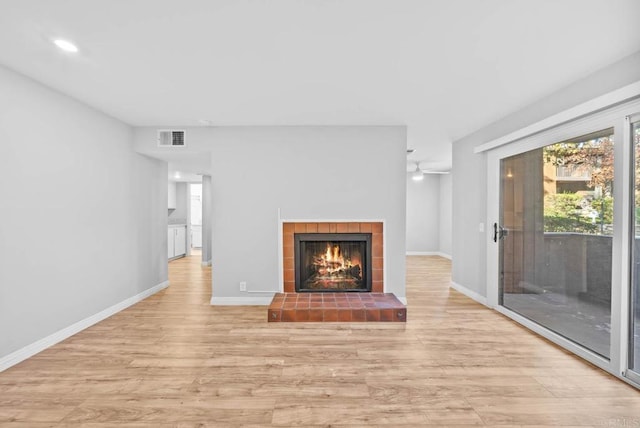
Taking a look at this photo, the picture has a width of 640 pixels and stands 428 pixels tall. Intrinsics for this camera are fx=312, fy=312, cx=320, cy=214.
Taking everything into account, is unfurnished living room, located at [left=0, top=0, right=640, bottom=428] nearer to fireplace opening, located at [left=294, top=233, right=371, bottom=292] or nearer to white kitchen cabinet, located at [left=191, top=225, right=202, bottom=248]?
fireplace opening, located at [left=294, top=233, right=371, bottom=292]

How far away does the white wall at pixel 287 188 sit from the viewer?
394 centimetres

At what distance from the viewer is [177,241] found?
7598 millimetres

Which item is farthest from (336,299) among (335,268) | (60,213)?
(60,213)

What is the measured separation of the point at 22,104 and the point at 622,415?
4.64 metres

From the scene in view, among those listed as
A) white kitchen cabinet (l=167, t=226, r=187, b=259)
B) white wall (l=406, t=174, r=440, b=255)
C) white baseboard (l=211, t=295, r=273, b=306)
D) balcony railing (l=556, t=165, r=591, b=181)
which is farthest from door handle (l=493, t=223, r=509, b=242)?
white kitchen cabinet (l=167, t=226, r=187, b=259)

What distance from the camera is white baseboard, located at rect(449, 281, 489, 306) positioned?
3960 mm

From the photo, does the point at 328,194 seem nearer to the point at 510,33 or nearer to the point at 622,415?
the point at 510,33

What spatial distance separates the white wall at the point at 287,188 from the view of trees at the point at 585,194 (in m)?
1.53

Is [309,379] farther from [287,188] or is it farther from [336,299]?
[287,188]

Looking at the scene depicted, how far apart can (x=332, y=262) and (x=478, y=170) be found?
89.2 inches

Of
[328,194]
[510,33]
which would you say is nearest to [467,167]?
[328,194]

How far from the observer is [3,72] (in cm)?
233

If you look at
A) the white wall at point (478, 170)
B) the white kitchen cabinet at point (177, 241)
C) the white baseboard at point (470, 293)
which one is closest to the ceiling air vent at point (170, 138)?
the white kitchen cabinet at point (177, 241)

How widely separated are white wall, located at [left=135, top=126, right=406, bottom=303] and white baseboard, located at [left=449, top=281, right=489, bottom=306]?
1.04 metres
